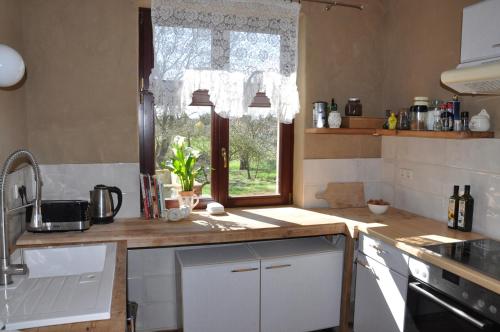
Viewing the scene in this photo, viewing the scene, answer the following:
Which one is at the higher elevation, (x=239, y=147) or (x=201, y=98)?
(x=201, y=98)

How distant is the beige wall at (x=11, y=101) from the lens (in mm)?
2070

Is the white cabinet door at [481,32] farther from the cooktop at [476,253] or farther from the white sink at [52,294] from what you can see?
the white sink at [52,294]

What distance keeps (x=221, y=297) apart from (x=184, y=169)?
896mm

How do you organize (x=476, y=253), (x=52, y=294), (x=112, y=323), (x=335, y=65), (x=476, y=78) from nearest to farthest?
(x=112, y=323) < (x=52, y=294) < (x=476, y=78) < (x=476, y=253) < (x=335, y=65)

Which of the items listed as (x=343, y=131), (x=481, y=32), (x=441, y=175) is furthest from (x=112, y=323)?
A: (x=441, y=175)

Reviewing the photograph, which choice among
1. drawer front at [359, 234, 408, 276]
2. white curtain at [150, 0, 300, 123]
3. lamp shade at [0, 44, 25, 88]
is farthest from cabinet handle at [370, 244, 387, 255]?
lamp shade at [0, 44, 25, 88]

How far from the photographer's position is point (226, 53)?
→ 2.66m

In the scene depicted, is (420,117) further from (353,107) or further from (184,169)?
(184,169)

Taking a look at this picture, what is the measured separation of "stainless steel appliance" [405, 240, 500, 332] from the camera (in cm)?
169

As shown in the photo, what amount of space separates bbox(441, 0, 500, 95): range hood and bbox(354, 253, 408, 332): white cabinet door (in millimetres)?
1022

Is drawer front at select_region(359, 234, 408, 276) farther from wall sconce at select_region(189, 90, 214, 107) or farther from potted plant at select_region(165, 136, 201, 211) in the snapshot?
wall sconce at select_region(189, 90, 214, 107)

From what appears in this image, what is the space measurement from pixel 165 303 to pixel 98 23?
1906 mm

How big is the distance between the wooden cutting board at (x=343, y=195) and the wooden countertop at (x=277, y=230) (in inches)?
5.4

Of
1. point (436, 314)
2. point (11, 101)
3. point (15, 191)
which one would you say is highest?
point (11, 101)
